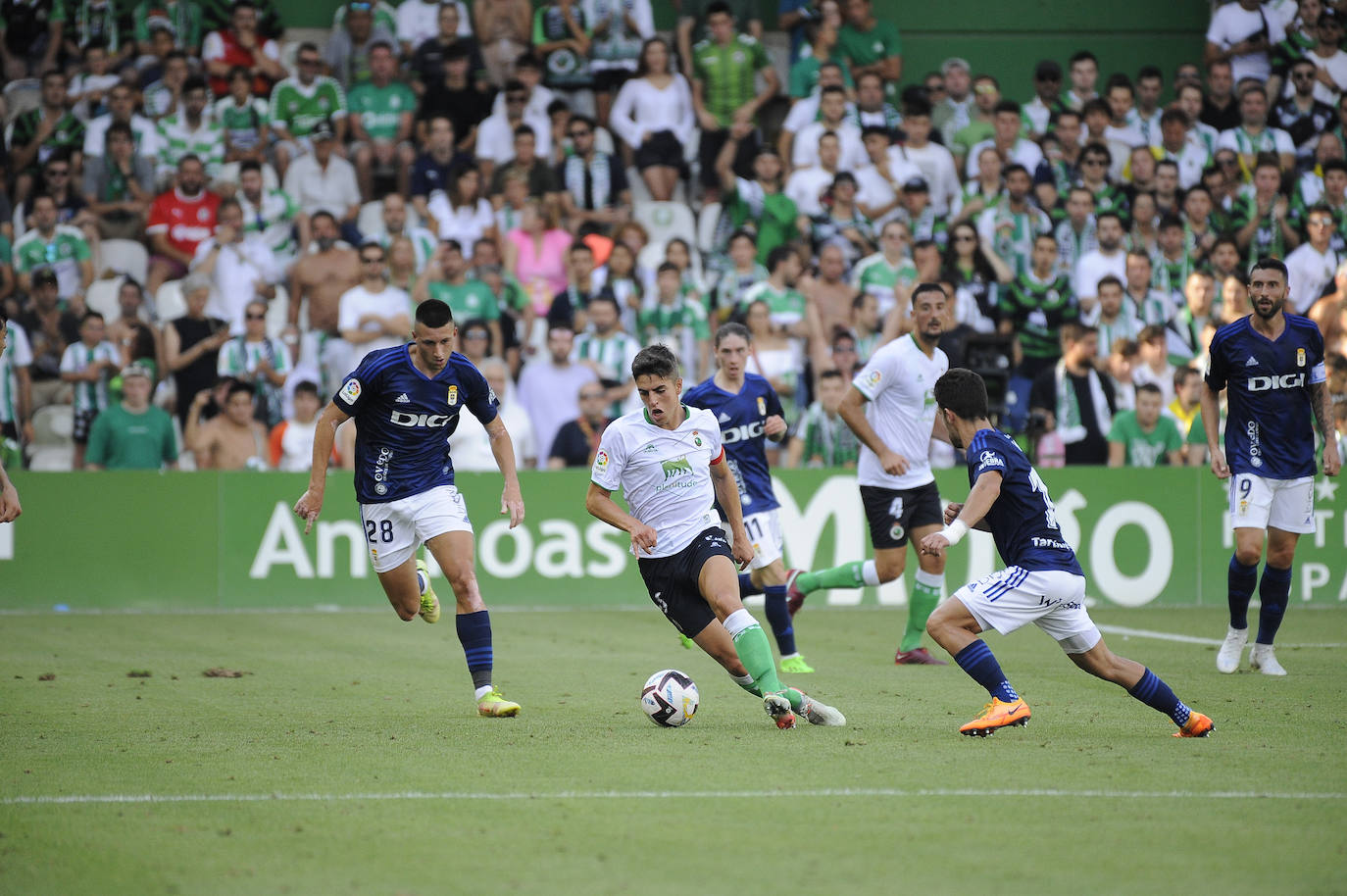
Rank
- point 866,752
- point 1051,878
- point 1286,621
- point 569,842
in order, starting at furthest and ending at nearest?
point 1286,621 → point 866,752 → point 569,842 → point 1051,878

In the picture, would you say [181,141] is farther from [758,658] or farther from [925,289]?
[758,658]

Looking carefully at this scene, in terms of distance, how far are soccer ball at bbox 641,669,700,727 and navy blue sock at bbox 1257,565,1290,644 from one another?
4.28 meters

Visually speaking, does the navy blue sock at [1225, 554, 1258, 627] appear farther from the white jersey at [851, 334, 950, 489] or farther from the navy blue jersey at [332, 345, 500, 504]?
the navy blue jersey at [332, 345, 500, 504]

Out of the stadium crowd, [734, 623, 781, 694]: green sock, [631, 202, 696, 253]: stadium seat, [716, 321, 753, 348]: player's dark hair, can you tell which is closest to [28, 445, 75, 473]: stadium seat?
the stadium crowd

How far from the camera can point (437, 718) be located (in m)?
8.46

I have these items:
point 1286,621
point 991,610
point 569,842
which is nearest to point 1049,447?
point 1286,621

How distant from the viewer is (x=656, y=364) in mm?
7879

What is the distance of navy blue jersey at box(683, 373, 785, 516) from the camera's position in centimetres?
1082

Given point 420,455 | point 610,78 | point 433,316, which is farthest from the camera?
point 610,78

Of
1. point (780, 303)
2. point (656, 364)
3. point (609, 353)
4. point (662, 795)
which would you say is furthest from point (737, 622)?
point (780, 303)

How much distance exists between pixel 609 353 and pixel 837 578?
20.2 ft

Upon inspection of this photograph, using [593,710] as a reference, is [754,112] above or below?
above

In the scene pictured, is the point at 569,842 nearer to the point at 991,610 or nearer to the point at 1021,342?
the point at 991,610

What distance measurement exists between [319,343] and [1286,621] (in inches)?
394
